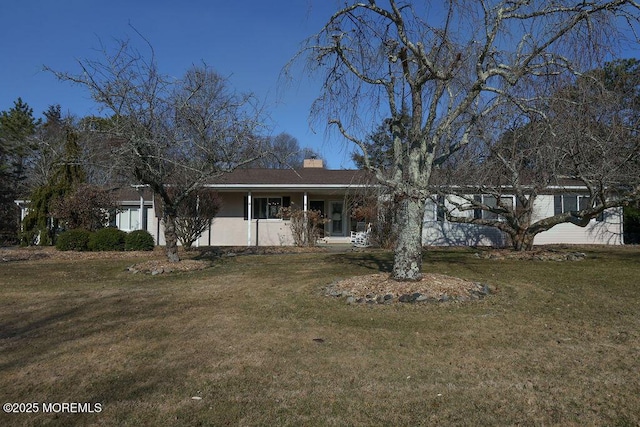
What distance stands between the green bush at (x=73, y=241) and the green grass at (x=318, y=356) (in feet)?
25.3

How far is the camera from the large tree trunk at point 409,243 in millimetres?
7906

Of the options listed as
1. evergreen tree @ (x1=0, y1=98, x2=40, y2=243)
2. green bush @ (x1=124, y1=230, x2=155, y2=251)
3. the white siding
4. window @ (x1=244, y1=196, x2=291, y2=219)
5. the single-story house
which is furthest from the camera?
evergreen tree @ (x1=0, y1=98, x2=40, y2=243)

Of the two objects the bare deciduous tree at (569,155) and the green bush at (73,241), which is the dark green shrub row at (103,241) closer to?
the green bush at (73,241)

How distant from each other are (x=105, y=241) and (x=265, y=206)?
682 cm

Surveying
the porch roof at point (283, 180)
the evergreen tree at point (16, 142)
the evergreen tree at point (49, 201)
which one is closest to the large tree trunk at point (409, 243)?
the porch roof at point (283, 180)

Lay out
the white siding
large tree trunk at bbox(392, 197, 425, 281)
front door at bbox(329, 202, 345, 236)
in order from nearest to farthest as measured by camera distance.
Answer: large tree trunk at bbox(392, 197, 425, 281) → the white siding → front door at bbox(329, 202, 345, 236)

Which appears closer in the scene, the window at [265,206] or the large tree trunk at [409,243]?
the large tree trunk at [409,243]

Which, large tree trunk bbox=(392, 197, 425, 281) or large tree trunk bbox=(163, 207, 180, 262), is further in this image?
large tree trunk bbox=(163, 207, 180, 262)

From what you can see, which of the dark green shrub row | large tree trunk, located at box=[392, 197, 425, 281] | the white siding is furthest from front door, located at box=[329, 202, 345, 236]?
large tree trunk, located at box=[392, 197, 425, 281]

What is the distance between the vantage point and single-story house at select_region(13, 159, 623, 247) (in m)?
19.2

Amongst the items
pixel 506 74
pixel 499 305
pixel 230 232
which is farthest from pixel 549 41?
pixel 230 232

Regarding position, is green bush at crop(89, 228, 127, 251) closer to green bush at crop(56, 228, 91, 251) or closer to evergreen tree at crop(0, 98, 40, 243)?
green bush at crop(56, 228, 91, 251)

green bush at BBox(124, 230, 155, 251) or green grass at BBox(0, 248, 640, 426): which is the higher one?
green bush at BBox(124, 230, 155, 251)

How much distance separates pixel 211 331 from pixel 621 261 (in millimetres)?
11349
